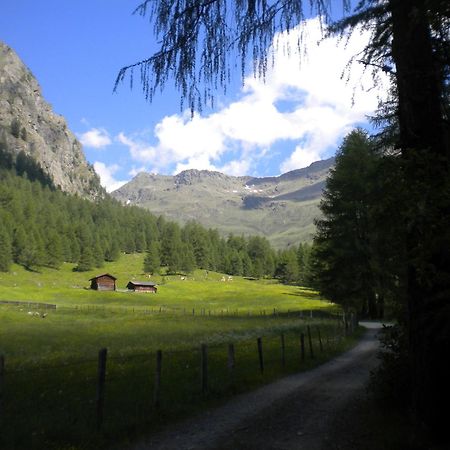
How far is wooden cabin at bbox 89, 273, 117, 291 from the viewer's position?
121188 millimetres

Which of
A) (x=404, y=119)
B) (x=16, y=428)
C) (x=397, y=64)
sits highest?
(x=397, y=64)

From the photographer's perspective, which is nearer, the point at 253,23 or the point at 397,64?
the point at 253,23

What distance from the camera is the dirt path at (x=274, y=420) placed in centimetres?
938

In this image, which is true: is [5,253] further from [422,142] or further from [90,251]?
[422,142]

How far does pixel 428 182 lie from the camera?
586cm

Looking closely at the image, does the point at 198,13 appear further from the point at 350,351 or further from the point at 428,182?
the point at 350,351

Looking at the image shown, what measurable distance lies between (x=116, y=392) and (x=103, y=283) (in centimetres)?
11185

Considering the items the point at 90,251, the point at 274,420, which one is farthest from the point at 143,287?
the point at 274,420

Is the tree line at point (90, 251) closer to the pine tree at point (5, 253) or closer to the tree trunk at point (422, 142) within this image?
the pine tree at point (5, 253)

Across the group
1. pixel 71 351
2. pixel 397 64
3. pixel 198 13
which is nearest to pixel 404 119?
pixel 397 64

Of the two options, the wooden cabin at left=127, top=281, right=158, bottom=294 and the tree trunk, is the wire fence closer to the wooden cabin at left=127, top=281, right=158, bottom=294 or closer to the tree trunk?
the tree trunk

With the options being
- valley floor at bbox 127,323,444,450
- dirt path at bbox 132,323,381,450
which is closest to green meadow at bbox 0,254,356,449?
dirt path at bbox 132,323,381,450

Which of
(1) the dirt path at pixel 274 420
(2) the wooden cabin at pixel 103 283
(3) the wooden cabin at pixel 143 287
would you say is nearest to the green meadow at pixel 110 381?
(1) the dirt path at pixel 274 420

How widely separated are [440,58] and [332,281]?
38.0 m
